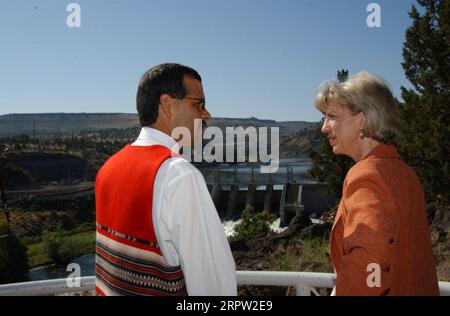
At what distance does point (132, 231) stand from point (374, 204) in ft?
2.10

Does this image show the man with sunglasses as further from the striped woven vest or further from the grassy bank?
the grassy bank

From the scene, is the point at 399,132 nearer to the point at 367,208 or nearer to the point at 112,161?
the point at 367,208

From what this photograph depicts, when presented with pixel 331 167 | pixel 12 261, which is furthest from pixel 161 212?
pixel 12 261

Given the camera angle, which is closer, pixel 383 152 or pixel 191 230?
pixel 191 230

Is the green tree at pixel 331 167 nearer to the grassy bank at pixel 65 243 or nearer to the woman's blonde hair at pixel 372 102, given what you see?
the woman's blonde hair at pixel 372 102

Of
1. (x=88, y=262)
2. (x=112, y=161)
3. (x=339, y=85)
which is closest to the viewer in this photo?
(x=112, y=161)

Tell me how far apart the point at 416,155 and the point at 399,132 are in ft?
44.9

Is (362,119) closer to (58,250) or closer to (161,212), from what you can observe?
(161,212)

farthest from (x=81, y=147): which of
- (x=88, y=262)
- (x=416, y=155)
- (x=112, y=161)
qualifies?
(x=112, y=161)

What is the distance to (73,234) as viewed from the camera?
50000mm

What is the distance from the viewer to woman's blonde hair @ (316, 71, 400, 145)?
146 cm

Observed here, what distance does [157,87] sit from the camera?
138 cm

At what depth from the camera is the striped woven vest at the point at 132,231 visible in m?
1.21

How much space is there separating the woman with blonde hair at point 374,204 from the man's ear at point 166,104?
0.50 metres
